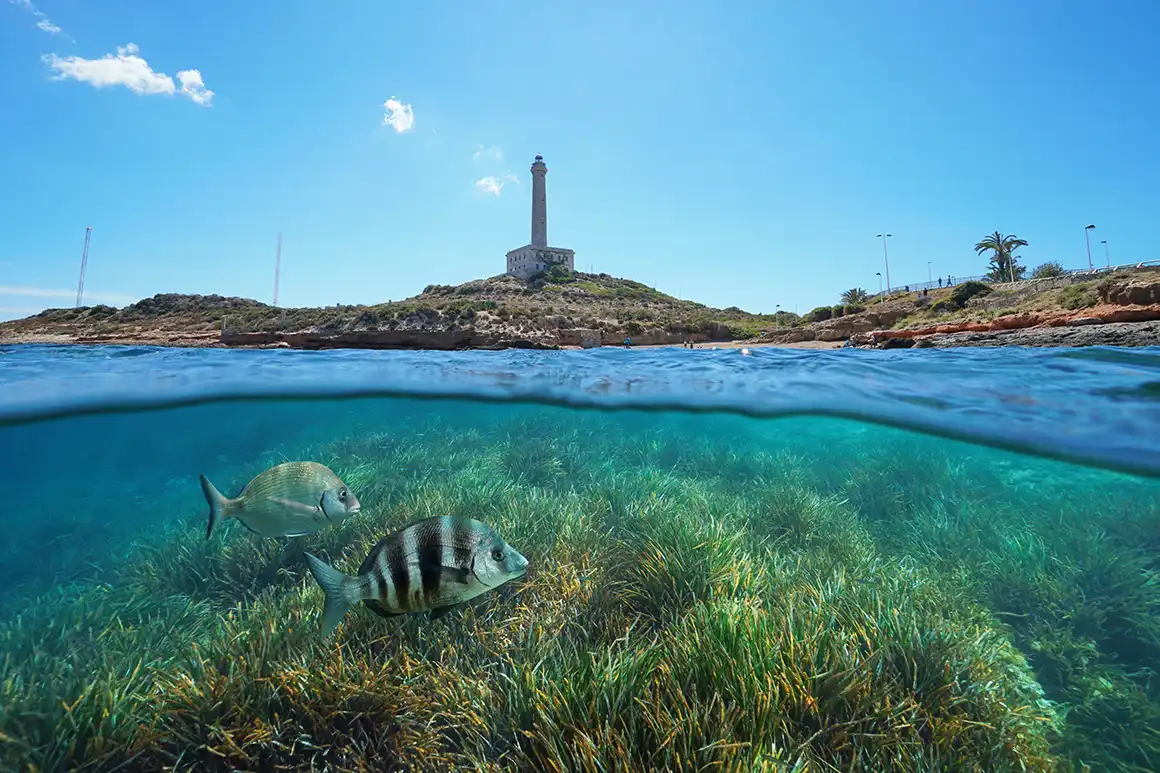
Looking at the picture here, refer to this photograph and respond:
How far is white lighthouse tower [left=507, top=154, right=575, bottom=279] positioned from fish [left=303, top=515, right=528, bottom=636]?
84.6m

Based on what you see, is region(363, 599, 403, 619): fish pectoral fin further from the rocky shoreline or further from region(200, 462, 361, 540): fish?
the rocky shoreline

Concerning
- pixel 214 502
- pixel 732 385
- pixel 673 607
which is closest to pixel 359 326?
pixel 732 385

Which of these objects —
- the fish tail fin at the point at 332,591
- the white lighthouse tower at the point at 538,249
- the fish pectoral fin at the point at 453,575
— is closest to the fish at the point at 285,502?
the fish tail fin at the point at 332,591

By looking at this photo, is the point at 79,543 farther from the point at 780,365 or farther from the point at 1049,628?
the point at 780,365

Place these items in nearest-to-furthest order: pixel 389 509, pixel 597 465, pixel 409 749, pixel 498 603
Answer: pixel 409 749 → pixel 498 603 → pixel 389 509 → pixel 597 465

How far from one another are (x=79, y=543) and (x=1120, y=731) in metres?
15.0

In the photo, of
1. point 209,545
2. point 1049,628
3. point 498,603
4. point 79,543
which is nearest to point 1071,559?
point 1049,628

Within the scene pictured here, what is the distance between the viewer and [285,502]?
3.36 m

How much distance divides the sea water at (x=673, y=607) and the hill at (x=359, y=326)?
17.4 m

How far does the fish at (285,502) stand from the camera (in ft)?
11.0

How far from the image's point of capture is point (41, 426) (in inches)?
516

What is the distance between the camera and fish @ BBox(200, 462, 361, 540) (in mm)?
3361

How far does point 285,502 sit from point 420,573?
1677mm

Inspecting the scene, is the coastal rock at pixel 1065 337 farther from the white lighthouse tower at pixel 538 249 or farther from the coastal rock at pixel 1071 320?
the white lighthouse tower at pixel 538 249
